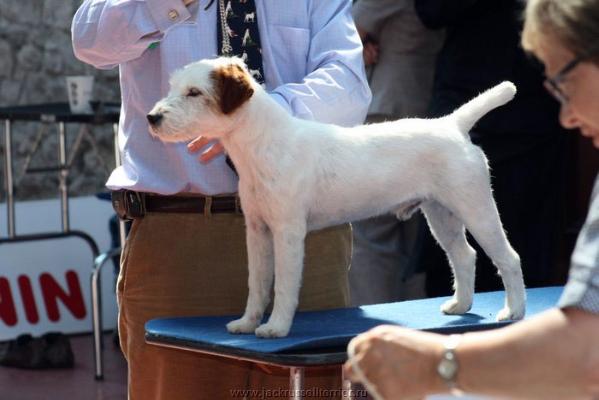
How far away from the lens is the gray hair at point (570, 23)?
150 cm

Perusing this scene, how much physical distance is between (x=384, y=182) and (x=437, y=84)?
2357 mm

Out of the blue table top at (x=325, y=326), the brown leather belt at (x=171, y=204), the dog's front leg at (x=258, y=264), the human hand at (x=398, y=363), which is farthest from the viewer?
the brown leather belt at (x=171, y=204)

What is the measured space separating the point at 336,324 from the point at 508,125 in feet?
7.79

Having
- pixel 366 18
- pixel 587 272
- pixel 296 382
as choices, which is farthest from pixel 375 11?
pixel 587 272

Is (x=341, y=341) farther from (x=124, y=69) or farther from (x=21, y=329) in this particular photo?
(x=21, y=329)

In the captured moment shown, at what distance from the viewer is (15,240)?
5512 millimetres

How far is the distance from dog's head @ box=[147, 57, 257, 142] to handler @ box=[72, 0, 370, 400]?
21 cm

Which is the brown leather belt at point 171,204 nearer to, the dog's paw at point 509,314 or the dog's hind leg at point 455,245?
the dog's hind leg at point 455,245

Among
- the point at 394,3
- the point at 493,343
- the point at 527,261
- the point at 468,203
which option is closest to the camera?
the point at 493,343

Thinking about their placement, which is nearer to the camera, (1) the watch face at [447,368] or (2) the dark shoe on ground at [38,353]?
(1) the watch face at [447,368]

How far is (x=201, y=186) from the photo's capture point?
8.67 ft

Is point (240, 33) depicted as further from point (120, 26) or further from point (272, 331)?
point (272, 331)

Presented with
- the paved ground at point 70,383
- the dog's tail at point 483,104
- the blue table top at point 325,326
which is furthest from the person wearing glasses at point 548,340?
the paved ground at point 70,383

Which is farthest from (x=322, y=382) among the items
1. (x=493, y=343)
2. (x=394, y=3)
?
(x=394, y=3)
